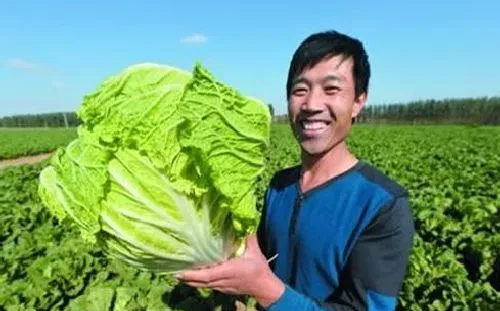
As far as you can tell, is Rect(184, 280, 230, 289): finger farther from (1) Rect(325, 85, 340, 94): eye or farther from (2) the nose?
(1) Rect(325, 85, 340, 94): eye

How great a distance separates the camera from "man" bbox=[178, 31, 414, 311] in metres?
2.25

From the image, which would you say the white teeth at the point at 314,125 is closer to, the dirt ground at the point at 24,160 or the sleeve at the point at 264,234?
the sleeve at the point at 264,234

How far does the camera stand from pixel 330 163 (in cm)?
254

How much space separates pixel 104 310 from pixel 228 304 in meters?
1.39

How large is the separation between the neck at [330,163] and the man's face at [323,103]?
5cm

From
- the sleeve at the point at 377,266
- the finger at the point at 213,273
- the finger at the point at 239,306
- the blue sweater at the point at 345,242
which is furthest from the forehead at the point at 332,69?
the finger at the point at 239,306

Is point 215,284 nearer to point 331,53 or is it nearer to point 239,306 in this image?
point 239,306

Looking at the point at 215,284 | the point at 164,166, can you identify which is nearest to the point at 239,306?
the point at 215,284

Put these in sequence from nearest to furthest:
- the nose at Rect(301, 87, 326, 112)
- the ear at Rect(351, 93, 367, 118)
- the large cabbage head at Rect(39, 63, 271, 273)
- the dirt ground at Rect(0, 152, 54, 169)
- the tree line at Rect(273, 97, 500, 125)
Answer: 1. the large cabbage head at Rect(39, 63, 271, 273)
2. the nose at Rect(301, 87, 326, 112)
3. the ear at Rect(351, 93, 367, 118)
4. the dirt ground at Rect(0, 152, 54, 169)
5. the tree line at Rect(273, 97, 500, 125)

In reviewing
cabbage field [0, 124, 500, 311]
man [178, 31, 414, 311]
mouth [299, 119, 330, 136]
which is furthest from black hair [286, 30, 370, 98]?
cabbage field [0, 124, 500, 311]

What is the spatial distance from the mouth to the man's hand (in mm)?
553

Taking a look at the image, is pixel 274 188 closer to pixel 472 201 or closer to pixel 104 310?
pixel 104 310

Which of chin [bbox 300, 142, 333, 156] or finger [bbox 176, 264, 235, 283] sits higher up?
chin [bbox 300, 142, 333, 156]

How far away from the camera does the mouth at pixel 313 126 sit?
2.41 metres
